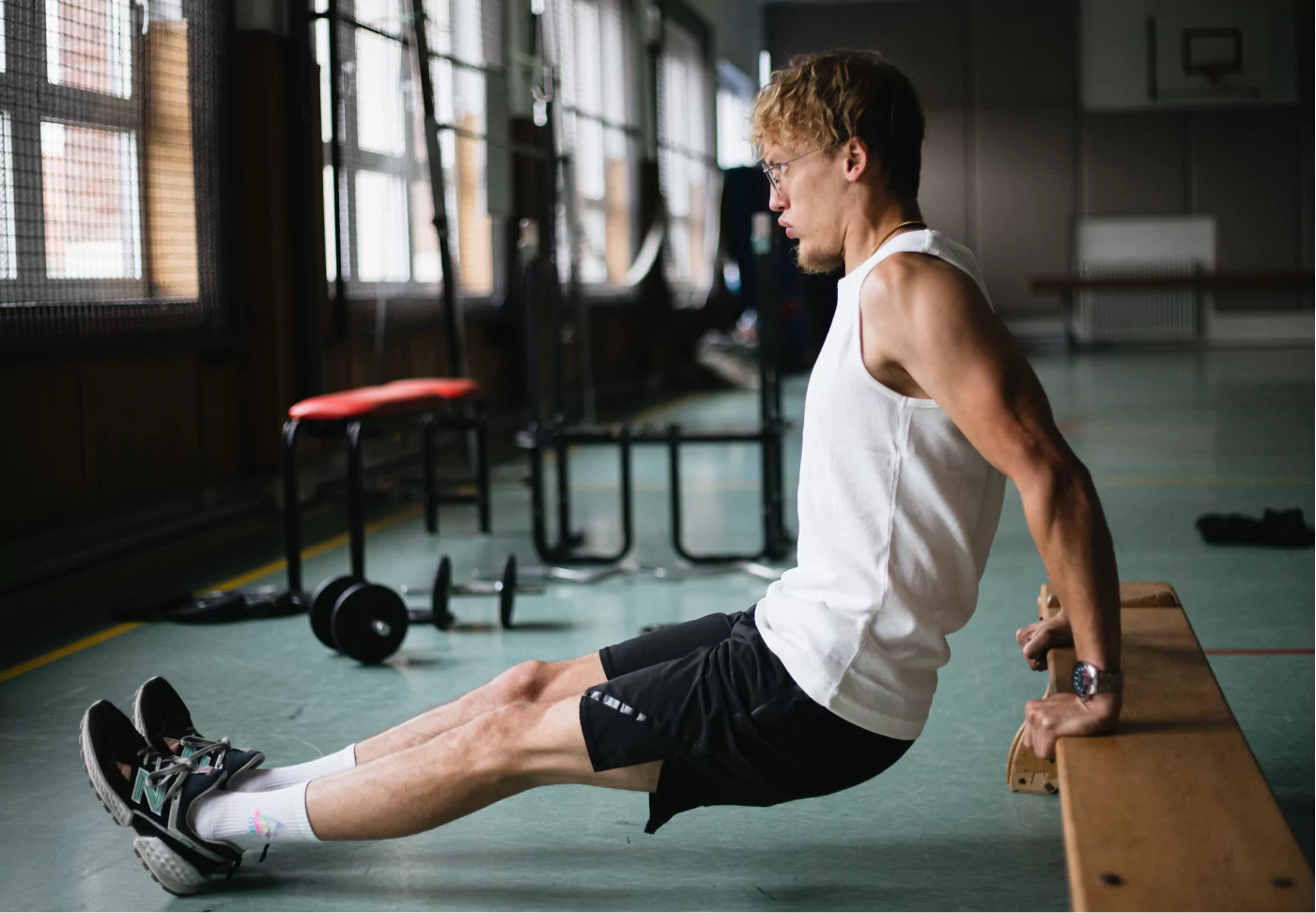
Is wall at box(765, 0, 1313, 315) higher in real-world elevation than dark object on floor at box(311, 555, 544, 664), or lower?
higher

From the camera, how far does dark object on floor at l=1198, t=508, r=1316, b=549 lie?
15.2 feet

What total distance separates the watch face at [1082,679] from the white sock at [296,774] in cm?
103

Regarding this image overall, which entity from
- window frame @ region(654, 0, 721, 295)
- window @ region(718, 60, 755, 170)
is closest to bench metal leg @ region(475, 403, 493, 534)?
window frame @ region(654, 0, 721, 295)

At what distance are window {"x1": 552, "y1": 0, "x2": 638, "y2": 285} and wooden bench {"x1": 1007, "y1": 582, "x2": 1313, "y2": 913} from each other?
7.72m

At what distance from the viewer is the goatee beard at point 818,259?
1.78 metres

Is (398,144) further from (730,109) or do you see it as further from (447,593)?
(730,109)

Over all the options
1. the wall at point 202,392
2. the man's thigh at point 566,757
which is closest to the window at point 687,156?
the wall at point 202,392

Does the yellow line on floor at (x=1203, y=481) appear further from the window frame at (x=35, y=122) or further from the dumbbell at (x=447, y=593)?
the window frame at (x=35, y=122)

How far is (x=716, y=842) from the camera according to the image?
2324 millimetres

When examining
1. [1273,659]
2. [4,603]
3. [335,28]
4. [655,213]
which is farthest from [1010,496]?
[655,213]

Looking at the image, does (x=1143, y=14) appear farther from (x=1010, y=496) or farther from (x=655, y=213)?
(x=1010, y=496)

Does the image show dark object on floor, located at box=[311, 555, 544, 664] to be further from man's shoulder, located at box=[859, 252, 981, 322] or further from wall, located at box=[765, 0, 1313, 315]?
wall, located at box=[765, 0, 1313, 315]

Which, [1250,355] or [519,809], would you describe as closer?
[519,809]

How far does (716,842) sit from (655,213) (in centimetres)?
1031
